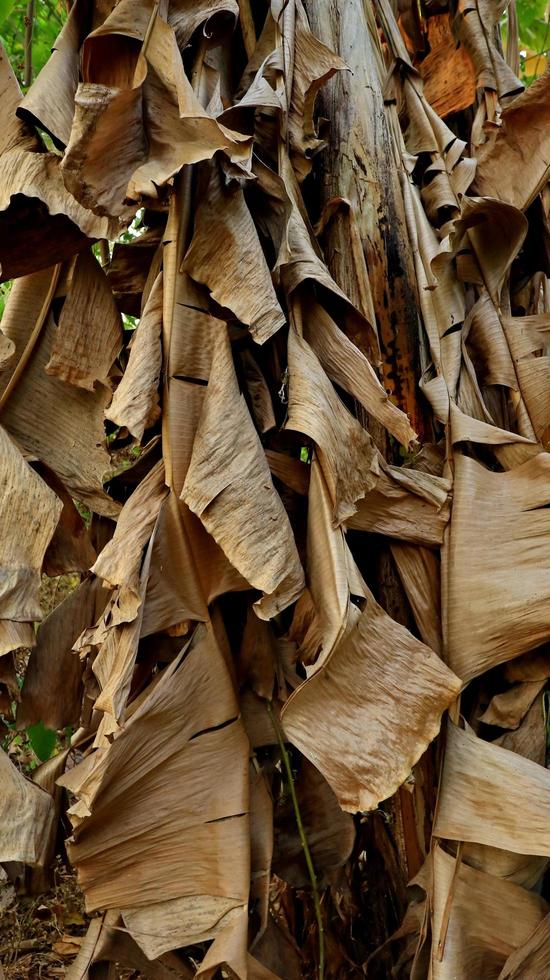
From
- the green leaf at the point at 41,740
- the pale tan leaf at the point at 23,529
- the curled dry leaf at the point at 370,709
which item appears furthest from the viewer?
the green leaf at the point at 41,740

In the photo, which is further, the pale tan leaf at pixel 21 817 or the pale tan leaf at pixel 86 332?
the pale tan leaf at pixel 86 332

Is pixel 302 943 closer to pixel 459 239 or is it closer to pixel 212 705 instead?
pixel 212 705

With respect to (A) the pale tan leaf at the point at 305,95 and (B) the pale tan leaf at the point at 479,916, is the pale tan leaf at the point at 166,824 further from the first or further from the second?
(A) the pale tan leaf at the point at 305,95

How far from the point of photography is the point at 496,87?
125 centimetres

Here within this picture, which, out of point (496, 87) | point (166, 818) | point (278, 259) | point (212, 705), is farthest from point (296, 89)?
point (166, 818)

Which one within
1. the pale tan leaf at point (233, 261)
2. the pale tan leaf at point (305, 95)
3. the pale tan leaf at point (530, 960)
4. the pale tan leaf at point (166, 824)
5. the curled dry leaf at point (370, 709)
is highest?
the pale tan leaf at point (305, 95)

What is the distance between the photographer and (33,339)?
1056mm

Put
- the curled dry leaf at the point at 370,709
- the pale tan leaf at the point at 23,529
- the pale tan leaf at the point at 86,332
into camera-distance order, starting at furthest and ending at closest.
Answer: the pale tan leaf at the point at 86,332
the pale tan leaf at the point at 23,529
the curled dry leaf at the point at 370,709

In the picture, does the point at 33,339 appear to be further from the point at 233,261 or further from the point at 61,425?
the point at 233,261

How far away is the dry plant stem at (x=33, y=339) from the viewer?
1034 millimetres

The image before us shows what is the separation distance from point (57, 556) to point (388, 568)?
1.32 feet

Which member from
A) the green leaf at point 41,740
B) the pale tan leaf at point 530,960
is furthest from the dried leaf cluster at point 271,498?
the green leaf at point 41,740

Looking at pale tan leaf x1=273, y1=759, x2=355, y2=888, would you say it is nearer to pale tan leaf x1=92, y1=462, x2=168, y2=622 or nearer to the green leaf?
pale tan leaf x1=92, y1=462, x2=168, y2=622

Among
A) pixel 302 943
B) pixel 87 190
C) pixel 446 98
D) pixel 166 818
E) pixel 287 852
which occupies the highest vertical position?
pixel 87 190
